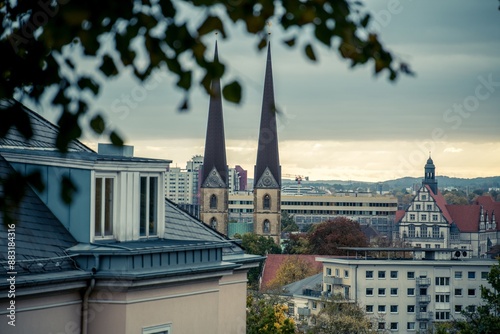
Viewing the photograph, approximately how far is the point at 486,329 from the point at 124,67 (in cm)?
2948

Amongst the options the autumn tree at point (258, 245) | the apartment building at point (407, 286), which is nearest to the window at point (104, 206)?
the apartment building at point (407, 286)

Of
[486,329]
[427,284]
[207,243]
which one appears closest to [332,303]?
[427,284]

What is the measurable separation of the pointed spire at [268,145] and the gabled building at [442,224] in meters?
24.1

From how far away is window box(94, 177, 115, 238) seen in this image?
13.0 meters

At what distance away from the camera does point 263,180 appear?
13450 cm

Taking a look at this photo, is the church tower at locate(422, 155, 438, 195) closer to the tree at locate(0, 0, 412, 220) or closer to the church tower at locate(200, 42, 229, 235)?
the church tower at locate(200, 42, 229, 235)

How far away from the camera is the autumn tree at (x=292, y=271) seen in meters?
89.4

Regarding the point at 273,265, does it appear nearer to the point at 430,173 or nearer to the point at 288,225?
the point at 430,173

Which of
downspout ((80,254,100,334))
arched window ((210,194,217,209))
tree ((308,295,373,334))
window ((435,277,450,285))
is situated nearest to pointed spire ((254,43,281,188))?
arched window ((210,194,217,209))

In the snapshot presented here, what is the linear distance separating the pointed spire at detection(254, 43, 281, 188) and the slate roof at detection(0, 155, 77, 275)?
4095 inches

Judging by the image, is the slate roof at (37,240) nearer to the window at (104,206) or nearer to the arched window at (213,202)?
the window at (104,206)

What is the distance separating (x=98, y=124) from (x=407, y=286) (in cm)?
7715

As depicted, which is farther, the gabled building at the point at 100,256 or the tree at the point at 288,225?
the tree at the point at 288,225

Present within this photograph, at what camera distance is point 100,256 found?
472 inches
